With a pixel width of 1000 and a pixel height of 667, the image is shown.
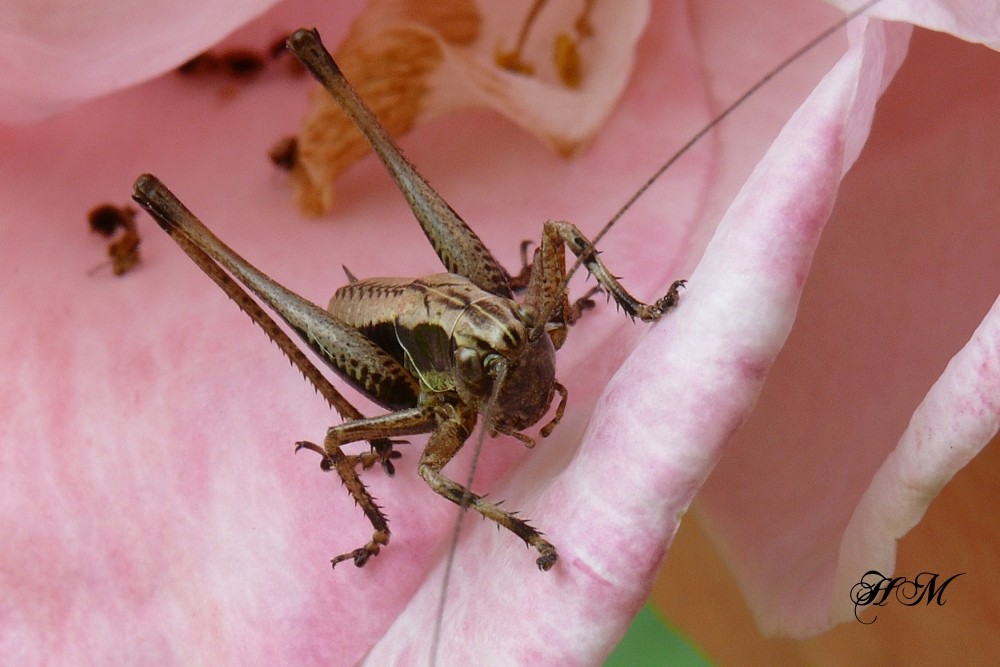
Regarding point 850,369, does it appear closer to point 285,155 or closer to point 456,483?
point 456,483

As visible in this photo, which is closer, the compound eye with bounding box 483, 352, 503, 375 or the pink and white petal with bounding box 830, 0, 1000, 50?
the pink and white petal with bounding box 830, 0, 1000, 50

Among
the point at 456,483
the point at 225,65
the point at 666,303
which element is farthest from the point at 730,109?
the point at 225,65

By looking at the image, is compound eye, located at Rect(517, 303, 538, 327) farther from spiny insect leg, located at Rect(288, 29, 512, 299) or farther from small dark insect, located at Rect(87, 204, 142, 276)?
small dark insect, located at Rect(87, 204, 142, 276)

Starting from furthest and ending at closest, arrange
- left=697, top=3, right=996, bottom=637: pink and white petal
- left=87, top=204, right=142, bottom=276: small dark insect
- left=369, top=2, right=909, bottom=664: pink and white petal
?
left=87, top=204, right=142, bottom=276: small dark insect < left=697, top=3, right=996, bottom=637: pink and white petal < left=369, top=2, right=909, bottom=664: pink and white petal

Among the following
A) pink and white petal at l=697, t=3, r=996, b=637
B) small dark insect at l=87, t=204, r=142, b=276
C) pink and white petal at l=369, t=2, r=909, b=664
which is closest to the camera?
pink and white petal at l=369, t=2, r=909, b=664

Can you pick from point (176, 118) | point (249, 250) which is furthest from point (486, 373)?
point (176, 118)

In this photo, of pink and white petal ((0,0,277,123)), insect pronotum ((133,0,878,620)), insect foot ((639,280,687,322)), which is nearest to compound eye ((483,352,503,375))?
insect pronotum ((133,0,878,620))

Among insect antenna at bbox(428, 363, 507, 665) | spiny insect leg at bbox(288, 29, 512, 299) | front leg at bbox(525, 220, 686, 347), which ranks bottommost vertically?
insect antenna at bbox(428, 363, 507, 665)

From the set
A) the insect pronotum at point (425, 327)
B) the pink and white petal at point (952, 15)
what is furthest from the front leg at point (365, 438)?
the pink and white petal at point (952, 15)
